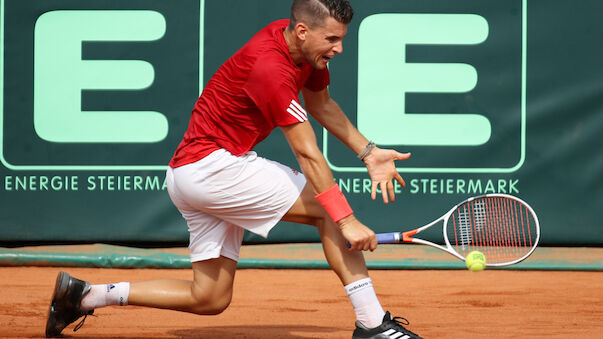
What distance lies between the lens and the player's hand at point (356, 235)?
8.79ft

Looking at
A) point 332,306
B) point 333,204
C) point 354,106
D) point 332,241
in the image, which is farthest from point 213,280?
point 354,106

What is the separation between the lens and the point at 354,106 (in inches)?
217

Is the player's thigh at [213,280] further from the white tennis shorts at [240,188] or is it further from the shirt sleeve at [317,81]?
the shirt sleeve at [317,81]

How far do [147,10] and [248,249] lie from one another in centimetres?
169

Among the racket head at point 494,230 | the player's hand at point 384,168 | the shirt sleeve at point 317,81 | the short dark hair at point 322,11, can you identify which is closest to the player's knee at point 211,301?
the player's hand at point 384,168

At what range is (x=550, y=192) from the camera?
18.0 ft

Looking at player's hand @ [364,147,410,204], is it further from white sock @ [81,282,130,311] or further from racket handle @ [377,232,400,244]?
white sock @ [81,282,130,311]

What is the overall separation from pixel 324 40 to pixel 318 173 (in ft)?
1.46

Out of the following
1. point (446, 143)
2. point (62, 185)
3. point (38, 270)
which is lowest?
point (38, 270)

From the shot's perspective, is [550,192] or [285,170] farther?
[550,192]

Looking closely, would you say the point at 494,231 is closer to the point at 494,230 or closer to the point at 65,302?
the point at 494,230

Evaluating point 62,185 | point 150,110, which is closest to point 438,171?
point 150,110

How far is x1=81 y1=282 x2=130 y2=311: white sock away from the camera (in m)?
3.11

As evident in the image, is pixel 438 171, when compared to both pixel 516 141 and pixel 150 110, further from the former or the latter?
pixel 150 110
